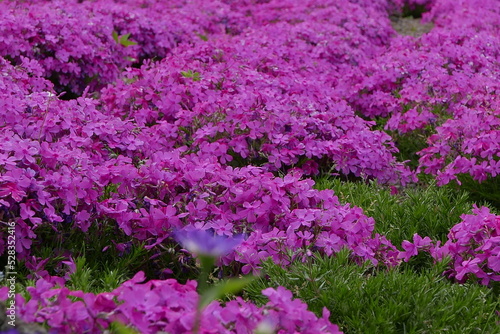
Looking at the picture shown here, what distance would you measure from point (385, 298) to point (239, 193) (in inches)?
42.4

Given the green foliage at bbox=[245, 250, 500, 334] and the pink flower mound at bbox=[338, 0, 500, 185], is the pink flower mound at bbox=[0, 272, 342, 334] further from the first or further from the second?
the pink flower mound at bbox=[338, 0, 500, 185]

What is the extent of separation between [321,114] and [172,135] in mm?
1294

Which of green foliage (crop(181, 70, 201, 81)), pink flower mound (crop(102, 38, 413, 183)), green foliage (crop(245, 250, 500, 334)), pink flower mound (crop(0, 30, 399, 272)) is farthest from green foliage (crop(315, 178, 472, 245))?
green foliage (crop(181, 70, 201, 81))

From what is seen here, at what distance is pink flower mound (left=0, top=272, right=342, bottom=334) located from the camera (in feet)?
6.97

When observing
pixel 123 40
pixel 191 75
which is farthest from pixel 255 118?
pixel 123 40

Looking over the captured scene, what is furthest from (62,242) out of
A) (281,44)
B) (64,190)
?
(281,44)

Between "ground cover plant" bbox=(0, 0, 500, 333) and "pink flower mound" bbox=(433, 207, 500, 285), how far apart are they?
0.01m

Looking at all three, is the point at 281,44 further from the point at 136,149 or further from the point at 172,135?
the point at 136,149

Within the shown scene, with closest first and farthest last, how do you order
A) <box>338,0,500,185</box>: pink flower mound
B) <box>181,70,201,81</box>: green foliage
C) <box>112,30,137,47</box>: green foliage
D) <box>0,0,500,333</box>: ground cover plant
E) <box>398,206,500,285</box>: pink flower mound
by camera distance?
<box>0,0,500,333</box>: ground cover plant
<box>398,206,500,285</box>: pink flower mound
<box>338,0,500,185</box>: pink flower mound
<box>181,70,201,81</box>: green foliage
<box>112,30,137,47</box>: green foliage

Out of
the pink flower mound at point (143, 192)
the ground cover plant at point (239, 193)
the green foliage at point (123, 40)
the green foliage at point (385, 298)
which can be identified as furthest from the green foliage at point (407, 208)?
the green foliage at point (123, 40)

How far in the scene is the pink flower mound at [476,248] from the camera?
336cm

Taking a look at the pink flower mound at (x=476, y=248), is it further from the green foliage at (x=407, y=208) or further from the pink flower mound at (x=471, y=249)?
the green foliage at (x=407, y=208)

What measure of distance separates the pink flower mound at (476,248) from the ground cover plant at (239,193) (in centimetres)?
1

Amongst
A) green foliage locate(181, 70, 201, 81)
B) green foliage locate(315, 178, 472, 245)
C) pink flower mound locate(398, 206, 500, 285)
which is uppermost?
green foliage locate(181, 70, 201, 81)
